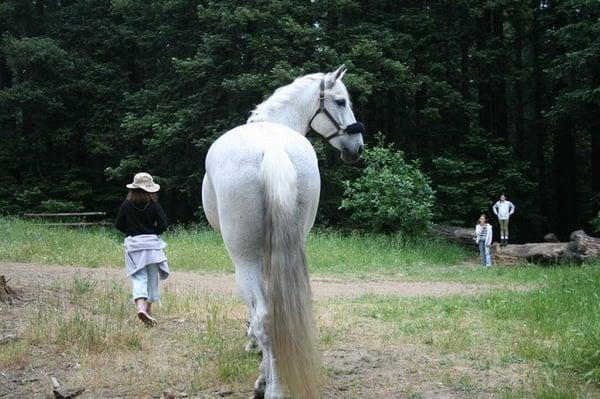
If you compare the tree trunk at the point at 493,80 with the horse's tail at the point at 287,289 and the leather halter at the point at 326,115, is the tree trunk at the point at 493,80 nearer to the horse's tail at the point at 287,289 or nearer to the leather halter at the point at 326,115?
the leather halter at the point at 326,115

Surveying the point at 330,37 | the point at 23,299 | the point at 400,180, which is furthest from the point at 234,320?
the point at 330,37

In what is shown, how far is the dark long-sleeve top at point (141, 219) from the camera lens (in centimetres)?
686

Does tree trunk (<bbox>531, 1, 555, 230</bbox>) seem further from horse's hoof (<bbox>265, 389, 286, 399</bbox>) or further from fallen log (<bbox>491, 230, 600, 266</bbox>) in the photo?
horse's hoof (<bbox>265, 389, 286, 399</bbox>)

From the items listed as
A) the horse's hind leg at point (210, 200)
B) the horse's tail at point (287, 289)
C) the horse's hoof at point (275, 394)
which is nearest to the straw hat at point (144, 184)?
the horse's hind leg at point (210, 200)

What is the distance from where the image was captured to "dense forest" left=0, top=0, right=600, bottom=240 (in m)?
21.9

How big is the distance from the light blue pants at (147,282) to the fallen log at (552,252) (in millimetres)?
12590

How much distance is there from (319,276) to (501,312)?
551 centimetres

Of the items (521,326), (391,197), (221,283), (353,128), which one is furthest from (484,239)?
(353,128)

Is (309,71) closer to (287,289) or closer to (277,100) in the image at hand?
(277,100)

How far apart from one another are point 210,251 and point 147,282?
789cm

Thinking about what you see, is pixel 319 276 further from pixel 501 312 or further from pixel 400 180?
pixel 400 180

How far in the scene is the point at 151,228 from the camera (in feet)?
22.8

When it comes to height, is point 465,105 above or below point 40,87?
below

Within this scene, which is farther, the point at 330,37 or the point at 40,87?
the point at 40,87
